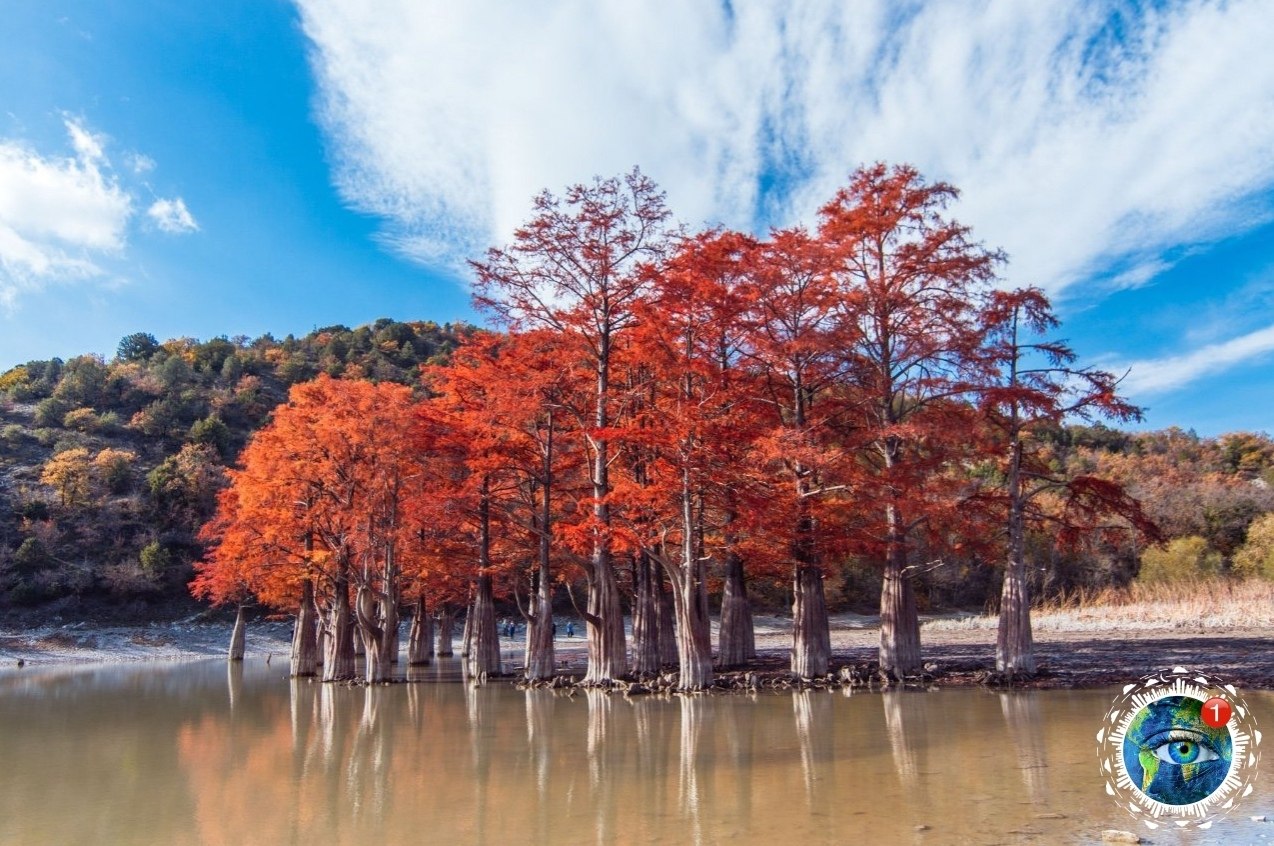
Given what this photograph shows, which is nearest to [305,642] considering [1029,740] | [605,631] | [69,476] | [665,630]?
[665,630]

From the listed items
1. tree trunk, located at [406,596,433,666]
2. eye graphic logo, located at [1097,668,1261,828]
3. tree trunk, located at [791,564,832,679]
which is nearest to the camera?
eye graphic logo, located at [1097,668,1261,828]

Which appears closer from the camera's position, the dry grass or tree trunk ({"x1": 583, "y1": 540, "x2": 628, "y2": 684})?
tree trunk ({"x1": 583, "y1": 540, "x2": 628, "y2": 684})

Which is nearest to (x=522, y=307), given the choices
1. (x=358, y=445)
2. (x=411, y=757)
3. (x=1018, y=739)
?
(x=358, y=445)

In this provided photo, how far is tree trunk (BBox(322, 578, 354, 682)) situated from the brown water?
721 centimetres

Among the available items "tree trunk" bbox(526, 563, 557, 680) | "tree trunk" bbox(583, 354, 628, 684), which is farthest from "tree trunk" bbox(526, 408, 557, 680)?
"tree trunk" bbox(583, 354, 628, 684)

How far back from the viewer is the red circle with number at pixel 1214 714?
735 centimetres

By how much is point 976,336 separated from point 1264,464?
70.2m

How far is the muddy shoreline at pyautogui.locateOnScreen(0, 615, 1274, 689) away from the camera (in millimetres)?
19922

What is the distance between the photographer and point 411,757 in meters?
13.4

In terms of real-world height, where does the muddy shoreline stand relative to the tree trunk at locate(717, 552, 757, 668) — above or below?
below

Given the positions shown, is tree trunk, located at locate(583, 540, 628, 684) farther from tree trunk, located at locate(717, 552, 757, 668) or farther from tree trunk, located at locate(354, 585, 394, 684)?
tree trunk, located at locate(354, 585, 394, 684)

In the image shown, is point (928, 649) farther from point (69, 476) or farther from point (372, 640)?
point (69, 476)

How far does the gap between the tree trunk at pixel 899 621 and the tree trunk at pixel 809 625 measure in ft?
5.03

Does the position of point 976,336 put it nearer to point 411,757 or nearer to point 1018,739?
point 1018,739
